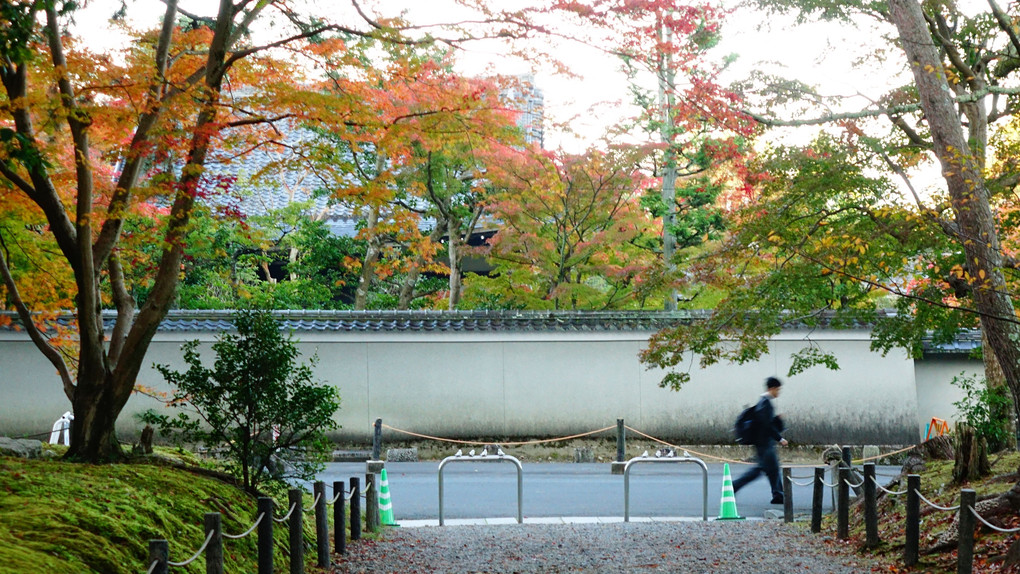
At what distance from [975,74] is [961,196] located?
3828mm

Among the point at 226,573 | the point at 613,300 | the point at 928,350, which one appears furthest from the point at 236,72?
the point at 928,350

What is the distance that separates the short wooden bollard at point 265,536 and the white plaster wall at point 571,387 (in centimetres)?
1523

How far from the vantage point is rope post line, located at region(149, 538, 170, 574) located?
503 cm

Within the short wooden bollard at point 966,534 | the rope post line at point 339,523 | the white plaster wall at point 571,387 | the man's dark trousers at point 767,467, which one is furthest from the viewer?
the white plaster wall at point 571,387

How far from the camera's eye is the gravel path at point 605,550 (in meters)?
8.55

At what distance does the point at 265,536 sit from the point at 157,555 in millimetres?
1962

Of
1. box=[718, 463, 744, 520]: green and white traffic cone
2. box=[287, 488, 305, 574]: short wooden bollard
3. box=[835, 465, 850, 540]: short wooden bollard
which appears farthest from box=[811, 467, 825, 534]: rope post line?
box=[287, 488, 305, 574]: short wooden bollard

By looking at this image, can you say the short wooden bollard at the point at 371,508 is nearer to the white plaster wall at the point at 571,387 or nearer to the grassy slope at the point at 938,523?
the grassy slope at the point at 938,523

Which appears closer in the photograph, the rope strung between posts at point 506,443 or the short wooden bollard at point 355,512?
the short wooden bollard at point 355,512

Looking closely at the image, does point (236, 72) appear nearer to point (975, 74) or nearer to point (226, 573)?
point (226, 573)

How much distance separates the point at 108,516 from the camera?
269 inches

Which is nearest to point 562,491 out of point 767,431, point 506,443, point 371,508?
point 767,431

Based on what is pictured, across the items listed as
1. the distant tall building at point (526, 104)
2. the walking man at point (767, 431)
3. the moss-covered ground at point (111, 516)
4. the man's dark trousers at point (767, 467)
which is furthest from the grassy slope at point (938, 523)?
the distant tall building at point (526, 104)

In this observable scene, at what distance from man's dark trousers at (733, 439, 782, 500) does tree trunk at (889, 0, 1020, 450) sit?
10.8 ft
